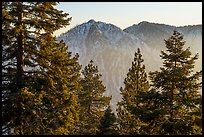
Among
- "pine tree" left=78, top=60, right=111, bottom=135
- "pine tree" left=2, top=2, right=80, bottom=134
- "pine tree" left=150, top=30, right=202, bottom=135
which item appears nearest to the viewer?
"pine tree" left=2, top=2, right=80, bottom=134

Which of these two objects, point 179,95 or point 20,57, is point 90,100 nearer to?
point 179,95

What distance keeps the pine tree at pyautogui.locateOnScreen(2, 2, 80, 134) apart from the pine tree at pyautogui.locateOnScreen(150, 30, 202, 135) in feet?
15.7

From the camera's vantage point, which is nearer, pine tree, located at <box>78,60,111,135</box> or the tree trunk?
the tree trunk

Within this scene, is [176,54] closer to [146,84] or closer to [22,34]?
[22,34]

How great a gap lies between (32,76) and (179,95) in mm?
7366

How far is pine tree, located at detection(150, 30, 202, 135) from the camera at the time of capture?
47.3 ft

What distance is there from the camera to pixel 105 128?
20.0 metres

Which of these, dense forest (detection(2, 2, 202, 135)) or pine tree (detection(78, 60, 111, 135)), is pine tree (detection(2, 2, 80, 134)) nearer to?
dense forest (detection(2, 2, 202, 135))

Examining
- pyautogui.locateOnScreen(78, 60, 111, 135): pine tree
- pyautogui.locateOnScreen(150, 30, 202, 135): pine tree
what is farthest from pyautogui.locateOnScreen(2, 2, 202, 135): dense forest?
pyautogui.locateOnScreen(78, 60, 111, 135): pine tree

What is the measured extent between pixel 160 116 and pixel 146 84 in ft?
36.4

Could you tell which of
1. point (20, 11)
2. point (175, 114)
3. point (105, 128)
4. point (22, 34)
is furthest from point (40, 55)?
point (105, 128)

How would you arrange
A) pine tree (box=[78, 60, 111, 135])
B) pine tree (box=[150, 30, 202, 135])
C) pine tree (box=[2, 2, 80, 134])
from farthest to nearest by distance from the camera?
pine tree (box=[78, 60, 111, 135]) → pine tree (box=[150, 30, 202, 135]) → pine tree (box=[2, 2, 80, 134])

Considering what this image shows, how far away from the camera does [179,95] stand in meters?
15.8

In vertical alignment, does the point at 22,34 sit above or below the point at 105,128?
above
